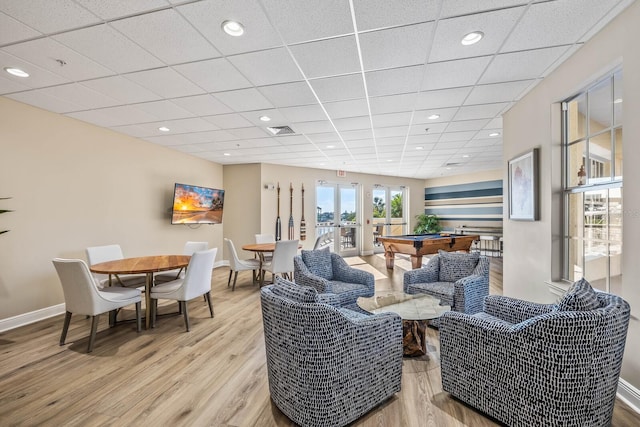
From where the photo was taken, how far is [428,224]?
33.5 ft

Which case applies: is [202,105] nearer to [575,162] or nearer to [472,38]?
[472,38]

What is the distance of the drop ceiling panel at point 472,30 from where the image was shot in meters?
→ 2.01

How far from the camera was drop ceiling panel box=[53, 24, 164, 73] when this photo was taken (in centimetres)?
219

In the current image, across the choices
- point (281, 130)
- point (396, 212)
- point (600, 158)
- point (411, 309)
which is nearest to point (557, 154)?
point (600, 158)

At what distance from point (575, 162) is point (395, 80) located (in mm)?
1926

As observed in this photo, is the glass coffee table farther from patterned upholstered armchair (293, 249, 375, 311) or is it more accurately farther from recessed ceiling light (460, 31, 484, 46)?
recessed ceiling light (460, 31, 484, 46)

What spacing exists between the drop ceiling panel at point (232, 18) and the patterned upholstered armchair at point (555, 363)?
8.30 ft

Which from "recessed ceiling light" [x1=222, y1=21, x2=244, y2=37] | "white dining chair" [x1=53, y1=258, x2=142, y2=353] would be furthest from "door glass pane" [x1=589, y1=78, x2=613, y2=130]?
"white dining chair" [x1=53, y1=258, x2=142, y2=353]

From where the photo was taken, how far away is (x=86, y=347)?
288 centimetres

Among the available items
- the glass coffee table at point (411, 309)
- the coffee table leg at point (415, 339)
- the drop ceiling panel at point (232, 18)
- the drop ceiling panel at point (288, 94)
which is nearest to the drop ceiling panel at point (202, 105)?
the drop ceiling panel at point (288, 94)

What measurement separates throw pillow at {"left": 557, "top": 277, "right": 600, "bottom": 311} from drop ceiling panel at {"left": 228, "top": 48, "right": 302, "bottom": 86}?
2.68 m

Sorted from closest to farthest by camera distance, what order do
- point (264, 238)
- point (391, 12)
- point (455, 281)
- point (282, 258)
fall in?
point (391, 12), point (455, 281), point (282, 258), point (264, 238)

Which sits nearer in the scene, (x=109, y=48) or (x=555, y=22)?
(x=555, y=22)

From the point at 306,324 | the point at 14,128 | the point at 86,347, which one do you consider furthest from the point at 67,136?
the point at 306,324
